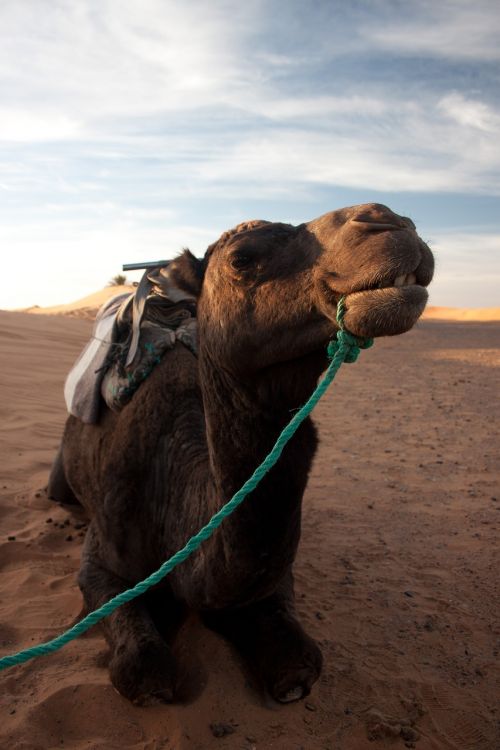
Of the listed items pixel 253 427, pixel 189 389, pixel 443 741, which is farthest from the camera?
pixel 189 389

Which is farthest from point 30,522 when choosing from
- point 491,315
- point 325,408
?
point 491,315

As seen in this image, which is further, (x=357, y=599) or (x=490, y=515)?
(x=490, y=515)

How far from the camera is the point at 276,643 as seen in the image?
3418 millimetres

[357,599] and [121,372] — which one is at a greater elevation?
[121,372]

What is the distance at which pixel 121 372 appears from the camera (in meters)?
4.27

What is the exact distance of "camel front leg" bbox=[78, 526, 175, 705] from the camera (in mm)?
3246

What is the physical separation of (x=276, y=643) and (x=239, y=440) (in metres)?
1.18

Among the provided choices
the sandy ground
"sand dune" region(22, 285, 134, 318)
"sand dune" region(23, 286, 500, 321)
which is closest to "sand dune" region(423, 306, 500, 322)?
"sand dune" region(23, 286, 500, 321)

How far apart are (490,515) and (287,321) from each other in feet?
13.7

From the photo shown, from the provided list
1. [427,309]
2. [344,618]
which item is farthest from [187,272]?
[427,309]

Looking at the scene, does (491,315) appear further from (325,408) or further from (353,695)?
(353,695)

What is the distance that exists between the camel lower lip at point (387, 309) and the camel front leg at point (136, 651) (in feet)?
6.76

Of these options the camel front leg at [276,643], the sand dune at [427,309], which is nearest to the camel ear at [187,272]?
the camel front leg at [276,643]

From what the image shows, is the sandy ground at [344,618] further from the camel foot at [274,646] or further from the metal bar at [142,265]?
the metal bar at [142,265]
